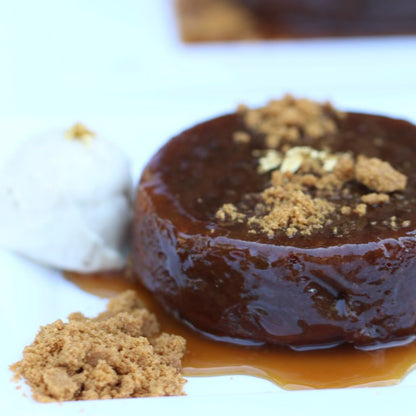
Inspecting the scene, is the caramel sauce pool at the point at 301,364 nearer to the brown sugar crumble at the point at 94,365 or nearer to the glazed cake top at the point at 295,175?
the brown sugar crumble at the point at 94,365

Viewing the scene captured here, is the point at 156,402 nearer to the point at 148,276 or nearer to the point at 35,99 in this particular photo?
the point at 148,276

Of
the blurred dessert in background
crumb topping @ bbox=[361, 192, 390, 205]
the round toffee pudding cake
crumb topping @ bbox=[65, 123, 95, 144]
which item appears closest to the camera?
the round toffee pudding cake

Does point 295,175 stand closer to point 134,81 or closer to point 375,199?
point 375,199

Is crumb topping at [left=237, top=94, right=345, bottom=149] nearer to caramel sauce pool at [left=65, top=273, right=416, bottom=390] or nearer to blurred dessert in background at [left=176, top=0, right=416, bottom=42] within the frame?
caramel sauce pool at [left=65, top=273, right=416, bottom=390]

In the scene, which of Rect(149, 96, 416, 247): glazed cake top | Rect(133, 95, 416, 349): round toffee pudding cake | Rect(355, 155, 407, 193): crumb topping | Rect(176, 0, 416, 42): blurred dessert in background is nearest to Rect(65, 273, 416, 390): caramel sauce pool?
Rect(133, 95, 416, 349): round toffee pudding cake

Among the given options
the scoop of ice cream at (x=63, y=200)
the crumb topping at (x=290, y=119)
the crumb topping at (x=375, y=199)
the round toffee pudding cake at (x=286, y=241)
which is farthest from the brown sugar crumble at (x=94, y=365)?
the crumb topping at (x=290, y=119)

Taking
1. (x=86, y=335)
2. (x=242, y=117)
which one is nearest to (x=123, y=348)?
(x=86, y=335)

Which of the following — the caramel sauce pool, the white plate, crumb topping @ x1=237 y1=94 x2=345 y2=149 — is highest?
crumb topping @ x1=237 y1=94 x2=345 y2=149
